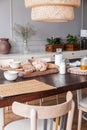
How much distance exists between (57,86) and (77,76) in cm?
46

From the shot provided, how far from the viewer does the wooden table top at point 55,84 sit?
1.63 m

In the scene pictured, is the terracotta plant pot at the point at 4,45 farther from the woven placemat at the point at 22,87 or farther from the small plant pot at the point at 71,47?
the woven placemat at the point at 22,87

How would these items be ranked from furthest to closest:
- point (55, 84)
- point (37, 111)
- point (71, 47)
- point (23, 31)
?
point (71, 47)
point (23, 31)
point (55, 84)
point (37, 111)

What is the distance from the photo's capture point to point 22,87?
5.96ft

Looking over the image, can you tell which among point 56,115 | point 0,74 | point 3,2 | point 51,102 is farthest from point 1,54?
point 56,115

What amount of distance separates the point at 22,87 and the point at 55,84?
289mm

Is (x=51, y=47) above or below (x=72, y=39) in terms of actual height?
below

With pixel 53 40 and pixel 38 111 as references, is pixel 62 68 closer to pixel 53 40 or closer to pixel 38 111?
pixel 38 111

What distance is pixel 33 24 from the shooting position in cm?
484

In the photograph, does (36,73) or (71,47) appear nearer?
(36,73)

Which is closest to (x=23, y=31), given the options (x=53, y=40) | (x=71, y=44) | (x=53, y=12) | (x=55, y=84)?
(x=53, y=40)

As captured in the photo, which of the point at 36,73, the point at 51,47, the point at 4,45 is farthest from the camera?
the point at 51,47

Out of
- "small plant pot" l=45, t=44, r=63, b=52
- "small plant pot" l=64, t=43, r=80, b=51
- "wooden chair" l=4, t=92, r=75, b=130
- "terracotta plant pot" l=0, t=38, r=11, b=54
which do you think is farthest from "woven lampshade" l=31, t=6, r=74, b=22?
"small plant pot" l=64, t=43, r=80, b=51

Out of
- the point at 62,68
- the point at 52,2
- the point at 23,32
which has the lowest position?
the point at 62,68
